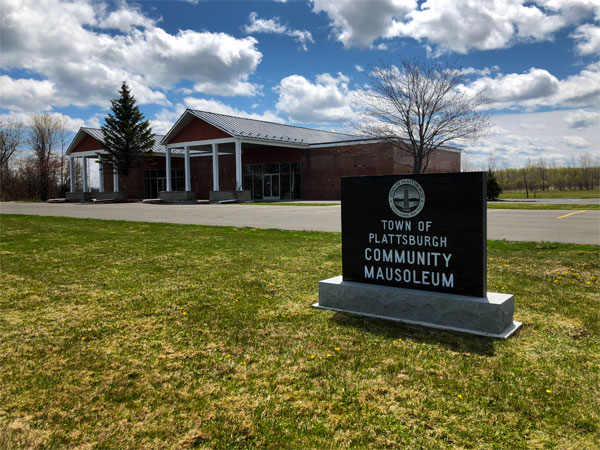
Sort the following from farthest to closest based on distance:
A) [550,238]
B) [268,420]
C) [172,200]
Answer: [172,200]
[550,238]
[268,420]

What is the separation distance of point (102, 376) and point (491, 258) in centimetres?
686

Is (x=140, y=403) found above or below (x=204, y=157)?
below

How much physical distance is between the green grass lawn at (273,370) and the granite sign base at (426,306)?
18cm

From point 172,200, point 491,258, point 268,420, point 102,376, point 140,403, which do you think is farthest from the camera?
point 172,200

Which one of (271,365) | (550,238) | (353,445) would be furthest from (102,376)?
(550,238)

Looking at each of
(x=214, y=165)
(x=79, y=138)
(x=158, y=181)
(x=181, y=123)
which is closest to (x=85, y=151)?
(x=79, y=138)

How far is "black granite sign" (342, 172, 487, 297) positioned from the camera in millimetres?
4625

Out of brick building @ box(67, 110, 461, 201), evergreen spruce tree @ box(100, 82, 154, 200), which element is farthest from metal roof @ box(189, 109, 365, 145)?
evergreen spruce tree @ box(100, 82, 154, 200)

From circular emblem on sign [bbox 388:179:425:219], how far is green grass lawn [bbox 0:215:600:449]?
3.85ft

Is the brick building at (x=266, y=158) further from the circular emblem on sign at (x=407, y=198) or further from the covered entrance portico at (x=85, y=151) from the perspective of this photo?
the circular emblem on sign at (x=407, y=198)

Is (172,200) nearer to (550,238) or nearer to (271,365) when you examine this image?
(550,238)

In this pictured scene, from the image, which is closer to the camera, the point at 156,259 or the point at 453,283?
the point at 453,283

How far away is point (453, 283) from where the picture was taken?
4.79 meters

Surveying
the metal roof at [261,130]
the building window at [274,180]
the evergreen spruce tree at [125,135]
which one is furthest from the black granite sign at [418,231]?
the evergreen spruce tree at [125,135]
